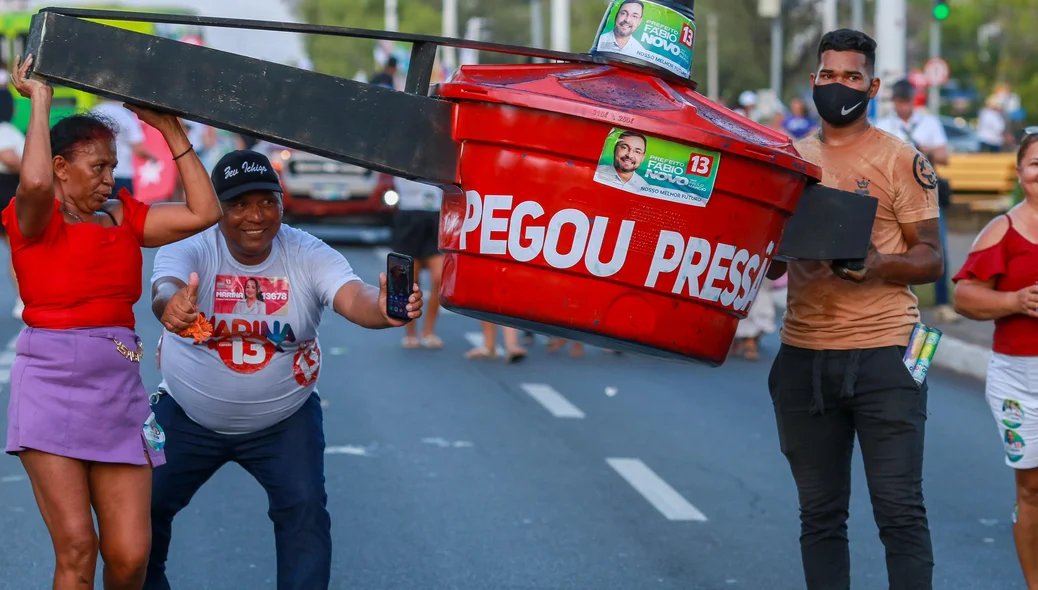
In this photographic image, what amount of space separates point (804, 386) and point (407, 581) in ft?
6.12

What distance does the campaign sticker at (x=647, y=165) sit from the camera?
3617 mm

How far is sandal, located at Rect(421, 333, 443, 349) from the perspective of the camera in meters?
12.6

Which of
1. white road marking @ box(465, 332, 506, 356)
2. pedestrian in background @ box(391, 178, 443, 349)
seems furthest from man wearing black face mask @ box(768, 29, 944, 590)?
pedestrian in background @ box(391, 178, 443, 349)

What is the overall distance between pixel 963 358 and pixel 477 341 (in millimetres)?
3807

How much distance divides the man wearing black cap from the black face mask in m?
1.44

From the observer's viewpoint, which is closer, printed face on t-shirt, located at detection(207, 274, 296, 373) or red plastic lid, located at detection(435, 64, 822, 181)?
red plastic lid, located at detection(435, 64, 822, 181)

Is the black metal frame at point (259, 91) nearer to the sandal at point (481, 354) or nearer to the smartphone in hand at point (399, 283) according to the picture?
the smartphone in hand at point (399, 283)

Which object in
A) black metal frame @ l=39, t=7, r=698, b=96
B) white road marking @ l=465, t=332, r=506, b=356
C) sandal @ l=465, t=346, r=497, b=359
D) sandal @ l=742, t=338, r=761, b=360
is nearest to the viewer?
black metal frame @ l=39, t=7, r=698, b=96

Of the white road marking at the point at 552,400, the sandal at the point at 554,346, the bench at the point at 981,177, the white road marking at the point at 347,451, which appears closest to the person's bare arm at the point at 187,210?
the white road marking at the point at 347,451

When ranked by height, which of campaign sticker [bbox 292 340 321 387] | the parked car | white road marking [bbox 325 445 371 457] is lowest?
the parked car

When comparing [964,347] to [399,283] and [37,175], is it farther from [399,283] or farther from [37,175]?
[37,175]

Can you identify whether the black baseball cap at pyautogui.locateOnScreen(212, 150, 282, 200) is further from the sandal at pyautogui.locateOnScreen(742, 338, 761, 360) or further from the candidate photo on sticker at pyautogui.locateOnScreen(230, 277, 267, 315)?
the sandal at pyautogui.locateOnScreen(742, 338, 761, 360)

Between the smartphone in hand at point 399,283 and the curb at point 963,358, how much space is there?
8.04m

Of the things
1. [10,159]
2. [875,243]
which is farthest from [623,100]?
[10,159]
